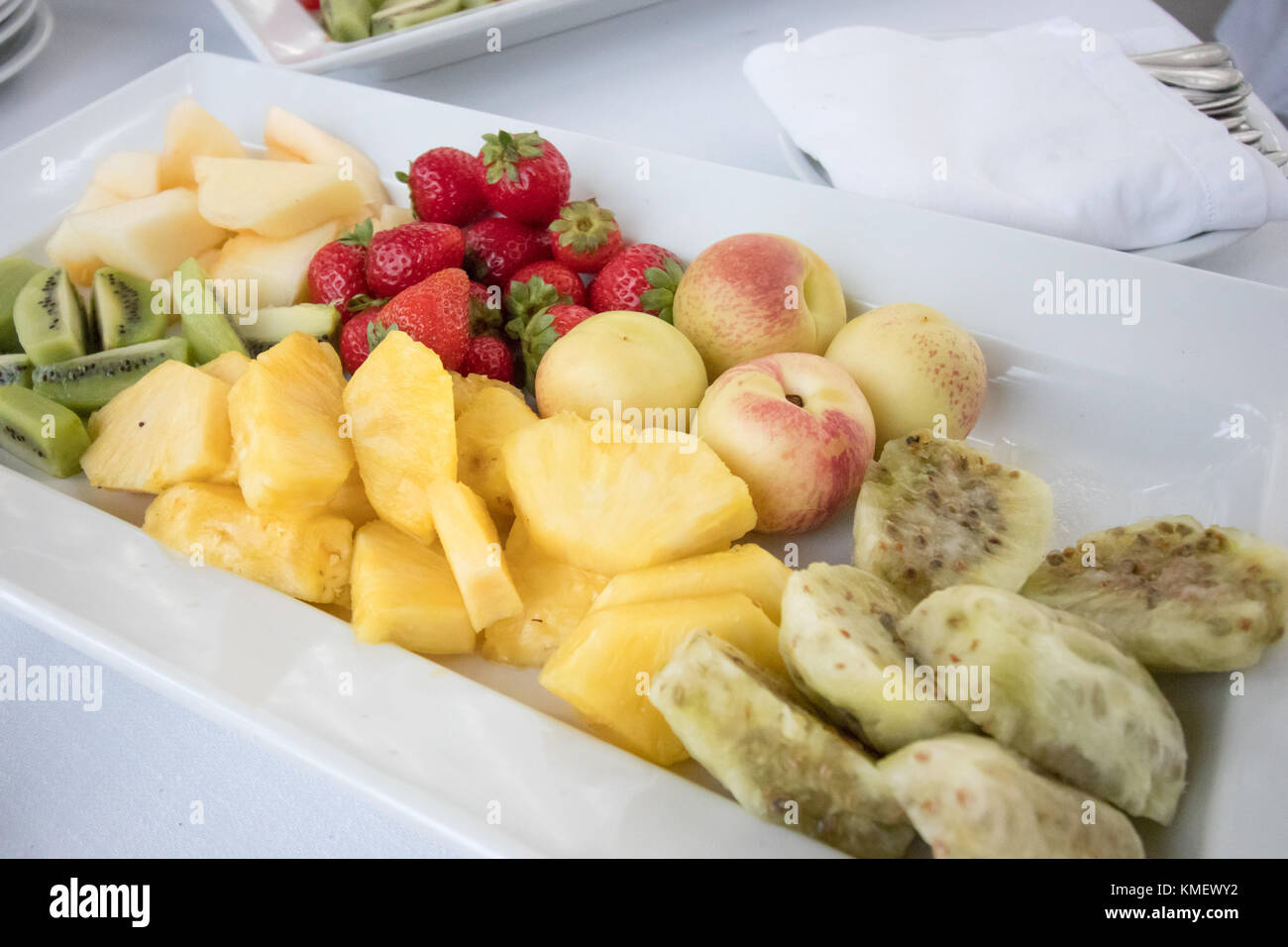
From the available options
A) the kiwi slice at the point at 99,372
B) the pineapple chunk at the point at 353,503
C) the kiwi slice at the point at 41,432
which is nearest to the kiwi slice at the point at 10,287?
the kiwi slice at the point at 99,372

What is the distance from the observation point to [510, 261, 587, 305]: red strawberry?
4.67ft

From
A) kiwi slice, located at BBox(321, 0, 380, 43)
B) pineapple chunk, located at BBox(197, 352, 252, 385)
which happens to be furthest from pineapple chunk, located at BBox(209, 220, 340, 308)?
kiwi slice, located at BBox(321, 0, 380, 43)

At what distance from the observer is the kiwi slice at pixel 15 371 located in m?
1.37

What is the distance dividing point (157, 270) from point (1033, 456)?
1.39 m

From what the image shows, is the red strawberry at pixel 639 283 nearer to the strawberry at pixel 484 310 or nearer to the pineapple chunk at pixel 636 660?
the strawberry at pixel 484 310

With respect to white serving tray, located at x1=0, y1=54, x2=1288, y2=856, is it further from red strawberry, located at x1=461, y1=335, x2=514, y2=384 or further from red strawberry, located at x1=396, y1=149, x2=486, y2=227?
red strawberry, located at x1=461, y1=335, x2=514, y2=384

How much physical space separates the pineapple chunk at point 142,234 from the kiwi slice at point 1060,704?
1.36m

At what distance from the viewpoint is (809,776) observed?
0.77 metres

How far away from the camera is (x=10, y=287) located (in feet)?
4.87

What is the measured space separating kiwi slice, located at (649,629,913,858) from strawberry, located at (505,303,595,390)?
2.15 ft

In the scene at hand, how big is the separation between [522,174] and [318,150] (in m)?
0.45
